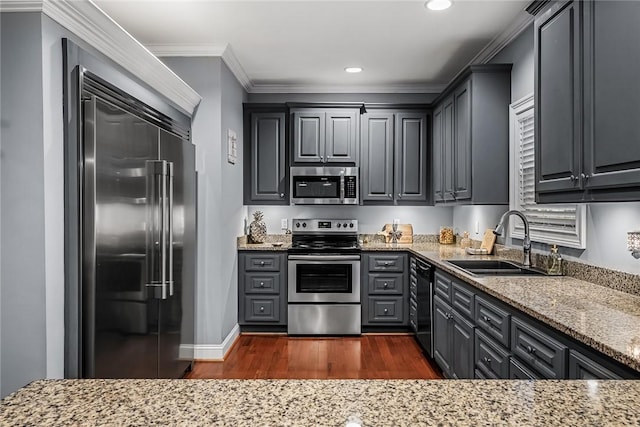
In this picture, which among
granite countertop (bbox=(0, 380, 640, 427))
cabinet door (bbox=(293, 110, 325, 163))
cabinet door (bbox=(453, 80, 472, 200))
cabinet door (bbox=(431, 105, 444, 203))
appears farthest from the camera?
cabinet door (bbox=(293, 110, 325, 163))

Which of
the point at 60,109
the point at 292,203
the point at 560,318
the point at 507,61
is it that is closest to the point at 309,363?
the point at 292,203

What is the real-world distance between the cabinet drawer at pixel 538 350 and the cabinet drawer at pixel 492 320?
0.07 m

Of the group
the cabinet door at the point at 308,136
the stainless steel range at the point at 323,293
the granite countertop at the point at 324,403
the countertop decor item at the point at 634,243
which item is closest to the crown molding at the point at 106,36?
the cabinet door at the point at 308,136

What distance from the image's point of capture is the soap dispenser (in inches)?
106

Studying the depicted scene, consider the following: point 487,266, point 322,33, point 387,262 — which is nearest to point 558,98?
point 487,266

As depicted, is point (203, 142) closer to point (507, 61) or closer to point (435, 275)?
point (435, 275)

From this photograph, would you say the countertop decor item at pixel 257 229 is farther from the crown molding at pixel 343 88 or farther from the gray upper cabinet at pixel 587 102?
the gray upper cabinet at pixel 587 102

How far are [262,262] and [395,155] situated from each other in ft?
6.25

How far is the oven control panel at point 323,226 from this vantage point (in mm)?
4996

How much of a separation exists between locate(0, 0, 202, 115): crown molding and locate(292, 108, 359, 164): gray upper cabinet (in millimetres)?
1623

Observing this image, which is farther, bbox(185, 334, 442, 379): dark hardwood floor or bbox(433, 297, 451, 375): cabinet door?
bbox(185, 334, 442, 379): dark hardwood floor

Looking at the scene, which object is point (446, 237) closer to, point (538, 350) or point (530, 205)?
point (530, 205)

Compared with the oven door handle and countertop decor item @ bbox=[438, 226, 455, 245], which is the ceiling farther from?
the oven door handle

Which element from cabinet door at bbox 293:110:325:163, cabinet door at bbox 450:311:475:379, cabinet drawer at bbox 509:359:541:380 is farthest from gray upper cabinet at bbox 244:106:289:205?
cabinet drawer at bbox 509:359:541:380
